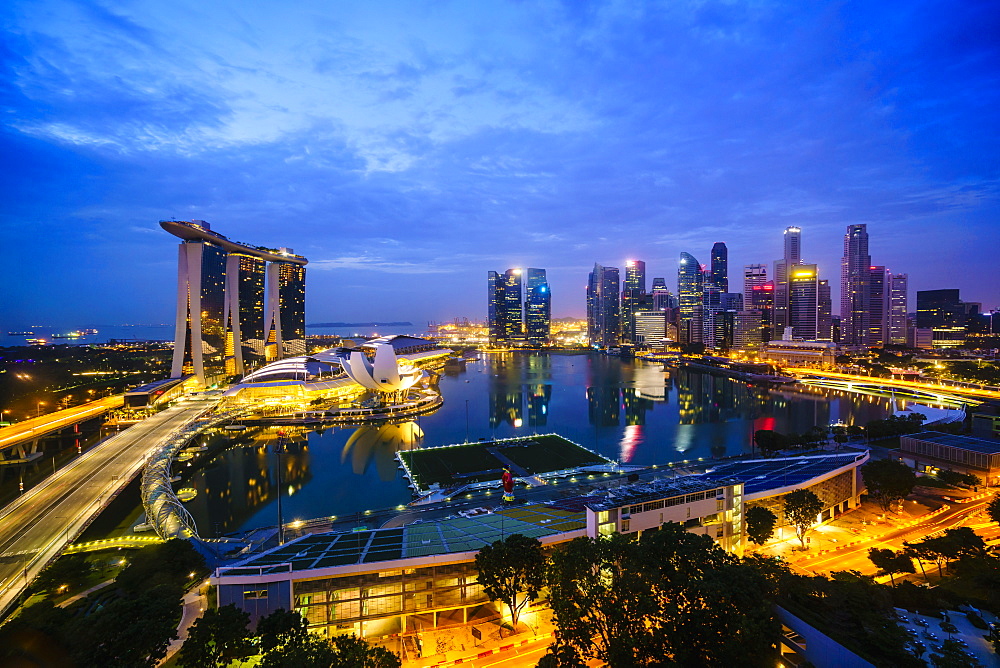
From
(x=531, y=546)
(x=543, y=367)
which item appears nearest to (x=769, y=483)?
(x=531, y=546)

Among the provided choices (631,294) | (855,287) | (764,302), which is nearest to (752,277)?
(764,302)

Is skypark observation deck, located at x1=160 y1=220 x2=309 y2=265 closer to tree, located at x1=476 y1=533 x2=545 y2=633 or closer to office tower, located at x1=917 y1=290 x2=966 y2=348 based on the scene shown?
tree, located at x1=476 y1=533 x2=545 y2=633

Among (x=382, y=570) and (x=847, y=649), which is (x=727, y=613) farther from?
(x=382, y=570)

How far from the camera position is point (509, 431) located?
18.0 meters

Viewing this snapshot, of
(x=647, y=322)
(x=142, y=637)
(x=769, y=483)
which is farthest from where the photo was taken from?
(x=647, y=322)

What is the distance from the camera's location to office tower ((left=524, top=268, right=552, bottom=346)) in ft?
225

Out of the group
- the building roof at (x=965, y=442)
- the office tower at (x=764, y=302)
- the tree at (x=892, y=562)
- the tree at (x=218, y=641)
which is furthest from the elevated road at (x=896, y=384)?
the tree at (x=218, y=641)

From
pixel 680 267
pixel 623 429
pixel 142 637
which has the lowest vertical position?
pixel 623 429

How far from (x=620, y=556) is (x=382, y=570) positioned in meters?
2.89

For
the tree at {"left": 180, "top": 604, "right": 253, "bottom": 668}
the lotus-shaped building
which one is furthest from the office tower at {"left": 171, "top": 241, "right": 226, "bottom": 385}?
the tree at {"left": 180, "top": 604, "right": 253, "bottom": 668}

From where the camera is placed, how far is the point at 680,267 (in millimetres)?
71812

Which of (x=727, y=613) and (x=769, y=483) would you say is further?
(x=769, y=483)

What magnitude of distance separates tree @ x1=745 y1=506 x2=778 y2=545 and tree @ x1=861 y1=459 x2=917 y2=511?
12.2 ft

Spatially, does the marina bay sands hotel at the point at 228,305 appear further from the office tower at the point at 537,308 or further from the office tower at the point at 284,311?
the office tower at the point at 537,308
